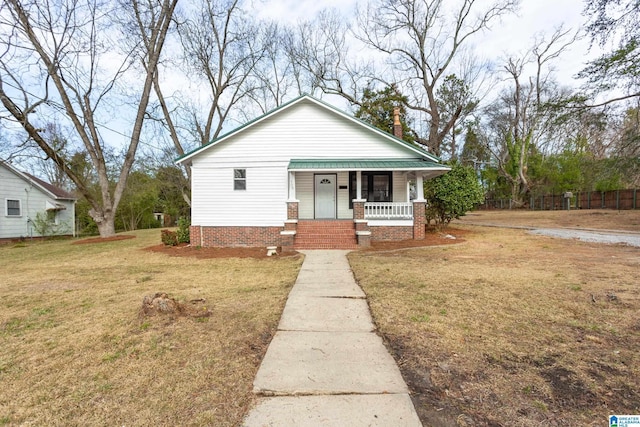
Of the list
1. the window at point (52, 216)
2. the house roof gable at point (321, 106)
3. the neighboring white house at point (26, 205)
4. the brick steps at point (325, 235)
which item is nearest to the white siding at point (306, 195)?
the brick steps at point (325, 235)

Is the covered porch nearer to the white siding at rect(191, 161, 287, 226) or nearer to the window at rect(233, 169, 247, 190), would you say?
the white siding at rect(191, 161, 287, 226)

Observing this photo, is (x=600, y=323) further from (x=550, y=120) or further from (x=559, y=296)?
(x=550, y=120)

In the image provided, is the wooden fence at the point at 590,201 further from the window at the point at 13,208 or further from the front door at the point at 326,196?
the window at the point at 13,208

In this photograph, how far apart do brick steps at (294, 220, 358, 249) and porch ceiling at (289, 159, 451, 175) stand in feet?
6.86

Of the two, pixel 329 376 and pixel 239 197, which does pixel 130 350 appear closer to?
pixel 329 376

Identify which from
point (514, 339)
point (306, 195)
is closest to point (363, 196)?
point (306, 195)

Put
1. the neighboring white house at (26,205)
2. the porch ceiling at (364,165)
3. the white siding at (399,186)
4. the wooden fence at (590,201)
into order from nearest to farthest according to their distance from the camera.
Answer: the porch ceiling at (364,165)
the white siding at (399,186)
the neighboring white house at (26,205)
the wooden fence at (590,201)

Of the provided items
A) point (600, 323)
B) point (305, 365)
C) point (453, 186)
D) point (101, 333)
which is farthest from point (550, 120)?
point (101, 333)

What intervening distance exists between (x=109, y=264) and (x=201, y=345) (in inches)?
302

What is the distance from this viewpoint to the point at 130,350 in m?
3.22

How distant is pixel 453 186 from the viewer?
13758 millimetres

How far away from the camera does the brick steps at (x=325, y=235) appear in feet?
36.3

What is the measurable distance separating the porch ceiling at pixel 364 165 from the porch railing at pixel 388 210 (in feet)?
4.75

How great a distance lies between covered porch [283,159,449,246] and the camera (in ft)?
38.1
